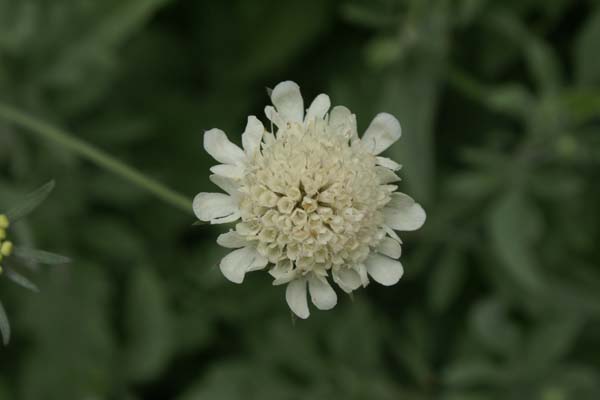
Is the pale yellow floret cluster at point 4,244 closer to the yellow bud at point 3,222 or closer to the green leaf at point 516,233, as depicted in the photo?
the yellow bud at point 3,222

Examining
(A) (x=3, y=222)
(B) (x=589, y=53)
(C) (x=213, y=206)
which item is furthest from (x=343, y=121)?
(B) (x=589, y=53)

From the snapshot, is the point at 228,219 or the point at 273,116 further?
the point at 273,116

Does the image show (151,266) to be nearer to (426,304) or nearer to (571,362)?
(426,304)

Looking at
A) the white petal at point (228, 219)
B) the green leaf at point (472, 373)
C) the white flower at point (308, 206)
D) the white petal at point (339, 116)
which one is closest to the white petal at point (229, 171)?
the white flower at point (308, 206)

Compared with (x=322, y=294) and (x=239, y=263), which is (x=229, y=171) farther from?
(x=322, y=294)

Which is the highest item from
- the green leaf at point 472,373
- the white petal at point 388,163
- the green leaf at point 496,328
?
the green leaf at point 496,328

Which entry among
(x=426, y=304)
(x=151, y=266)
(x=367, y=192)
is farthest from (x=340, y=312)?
(x=367, y=192)

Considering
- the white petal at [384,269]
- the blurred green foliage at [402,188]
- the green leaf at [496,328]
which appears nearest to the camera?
the white petal at [384,269]

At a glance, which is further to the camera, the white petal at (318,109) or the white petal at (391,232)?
the white petal at (318,109)
